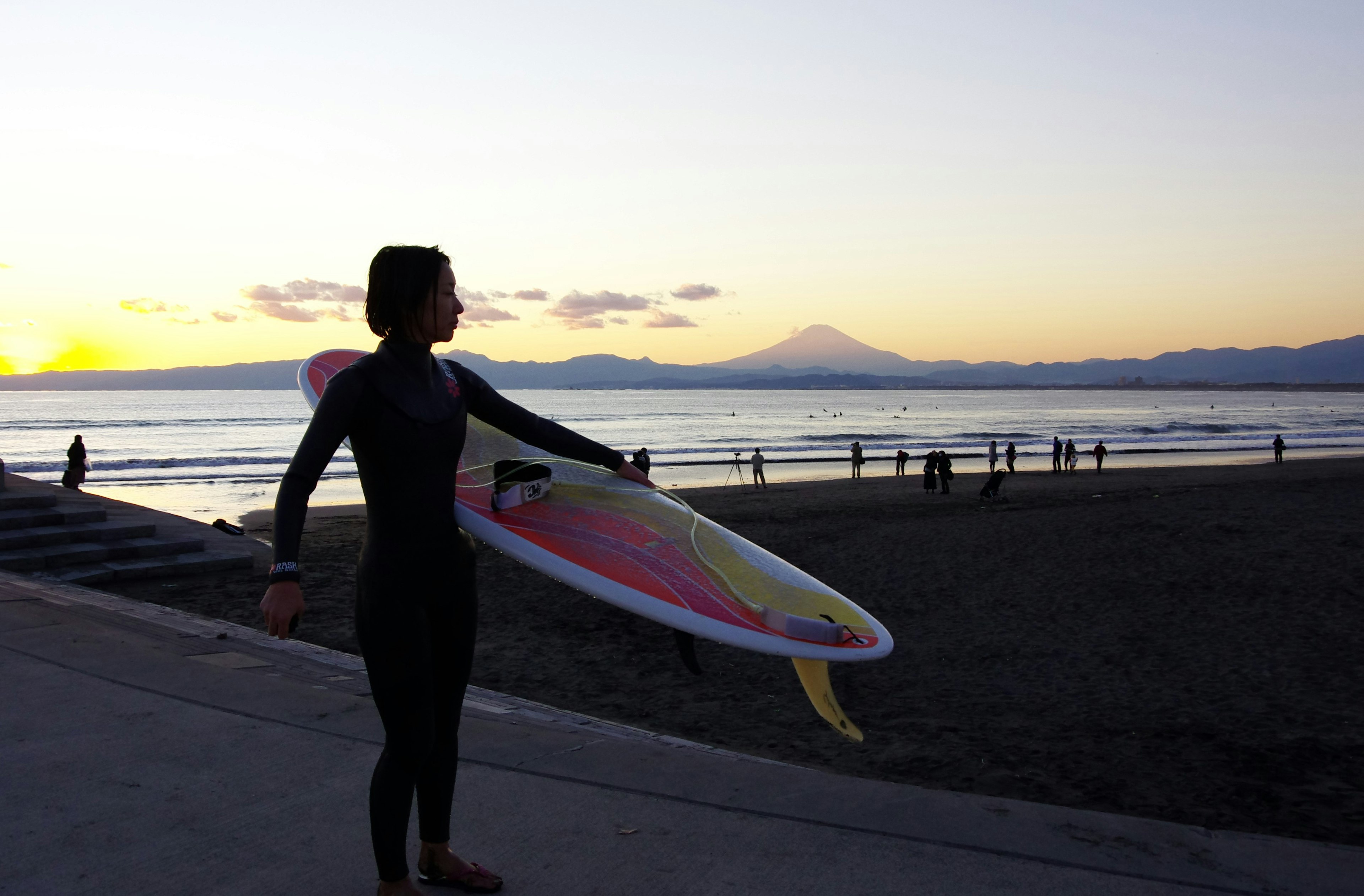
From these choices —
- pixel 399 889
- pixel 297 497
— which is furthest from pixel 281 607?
pixel 399 889

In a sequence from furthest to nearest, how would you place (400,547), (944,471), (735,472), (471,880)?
1. (735,472)
2. (944,471)
3. (471,880)
4. (400,547)

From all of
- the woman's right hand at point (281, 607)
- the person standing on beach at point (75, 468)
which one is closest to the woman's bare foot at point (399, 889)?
the woman's right hand at point (281, 607)

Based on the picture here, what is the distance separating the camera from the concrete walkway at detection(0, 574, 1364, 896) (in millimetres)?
2635

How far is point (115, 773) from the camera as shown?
130 inches

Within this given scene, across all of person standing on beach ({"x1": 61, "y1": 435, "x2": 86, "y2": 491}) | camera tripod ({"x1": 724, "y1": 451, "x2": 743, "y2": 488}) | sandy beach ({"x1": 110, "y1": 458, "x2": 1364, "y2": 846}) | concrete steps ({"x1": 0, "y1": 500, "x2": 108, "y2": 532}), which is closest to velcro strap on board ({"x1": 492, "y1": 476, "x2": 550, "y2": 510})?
sandy beach ({"x1": 110, "y1": 458, "x2": 1364, "y2": 846})

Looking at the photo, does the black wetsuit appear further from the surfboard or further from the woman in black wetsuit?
the surfboard

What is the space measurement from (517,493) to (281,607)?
0.85 m

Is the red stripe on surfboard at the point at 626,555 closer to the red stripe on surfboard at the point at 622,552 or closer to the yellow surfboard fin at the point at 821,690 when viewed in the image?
the red stripe on surfboard at the point at 622,552

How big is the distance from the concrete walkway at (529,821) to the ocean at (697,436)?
18.4m

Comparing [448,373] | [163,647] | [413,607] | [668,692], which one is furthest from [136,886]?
[668,692]

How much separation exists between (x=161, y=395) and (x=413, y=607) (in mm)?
154711

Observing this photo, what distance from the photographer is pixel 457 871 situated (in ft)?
8.22

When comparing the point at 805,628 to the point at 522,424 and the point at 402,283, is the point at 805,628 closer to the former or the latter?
the point at 522,424

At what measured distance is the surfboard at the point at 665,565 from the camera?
8.65 feet
